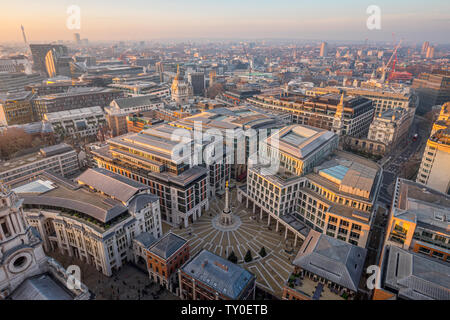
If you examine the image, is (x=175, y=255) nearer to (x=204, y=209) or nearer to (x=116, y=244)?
(x=116, y=244)

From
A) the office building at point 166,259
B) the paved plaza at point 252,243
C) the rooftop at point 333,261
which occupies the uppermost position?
the rooftop at point 333,261

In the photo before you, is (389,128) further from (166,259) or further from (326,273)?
(166,259)

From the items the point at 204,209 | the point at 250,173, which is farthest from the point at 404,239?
the point at 204,209

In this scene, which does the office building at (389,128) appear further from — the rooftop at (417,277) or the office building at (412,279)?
the office building at (412,279)

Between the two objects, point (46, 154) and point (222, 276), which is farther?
point (46, 154)

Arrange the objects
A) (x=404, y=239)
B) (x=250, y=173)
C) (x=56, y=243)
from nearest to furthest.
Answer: (x=404, y=239)
(x=56, y=243)
(x=250, y=173)

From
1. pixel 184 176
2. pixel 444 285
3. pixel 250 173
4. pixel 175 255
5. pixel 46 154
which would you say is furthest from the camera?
pixel 46 154

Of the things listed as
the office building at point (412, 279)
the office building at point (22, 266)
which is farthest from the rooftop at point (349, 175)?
the office building at point (22, 266)

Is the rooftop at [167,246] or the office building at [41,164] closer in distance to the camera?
the rooftop at [167,246]
